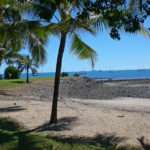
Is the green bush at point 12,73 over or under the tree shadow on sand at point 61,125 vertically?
over

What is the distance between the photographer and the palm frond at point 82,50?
16438mm

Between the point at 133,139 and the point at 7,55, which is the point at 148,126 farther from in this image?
the point at 7,55

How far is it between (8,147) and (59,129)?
6757 millimetres

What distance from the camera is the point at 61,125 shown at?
16406 millimetres

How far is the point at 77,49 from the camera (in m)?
16.8

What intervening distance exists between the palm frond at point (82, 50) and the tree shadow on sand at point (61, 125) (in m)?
2.44

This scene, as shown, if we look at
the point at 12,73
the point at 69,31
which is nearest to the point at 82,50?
the point at 69,31

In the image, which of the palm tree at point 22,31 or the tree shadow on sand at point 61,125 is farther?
the palm tree at point 22,31

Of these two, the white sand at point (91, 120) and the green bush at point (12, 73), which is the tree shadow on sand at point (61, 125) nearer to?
the white sand at point (91, 120)

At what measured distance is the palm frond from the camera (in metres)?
16.4

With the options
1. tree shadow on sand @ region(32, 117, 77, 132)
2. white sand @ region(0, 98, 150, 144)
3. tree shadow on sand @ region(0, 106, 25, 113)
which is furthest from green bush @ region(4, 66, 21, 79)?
tree shadow on sand @ region(32, 117, 77, 132)

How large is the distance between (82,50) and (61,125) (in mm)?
2890

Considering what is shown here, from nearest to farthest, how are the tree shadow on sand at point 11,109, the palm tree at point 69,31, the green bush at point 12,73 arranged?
the palm tree at point 69,31 → the tree shadow on sand at point 11,109 → the green bush at point 12,73

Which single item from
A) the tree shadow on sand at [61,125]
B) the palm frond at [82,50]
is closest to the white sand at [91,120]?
the tree shadow on sand at [61,125]
